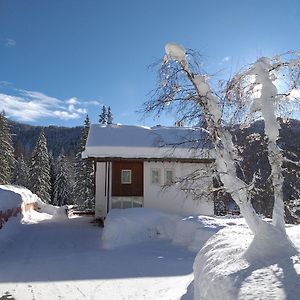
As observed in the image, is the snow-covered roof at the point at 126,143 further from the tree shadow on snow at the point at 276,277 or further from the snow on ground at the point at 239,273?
the tree shadow on snow at the point at 276,277

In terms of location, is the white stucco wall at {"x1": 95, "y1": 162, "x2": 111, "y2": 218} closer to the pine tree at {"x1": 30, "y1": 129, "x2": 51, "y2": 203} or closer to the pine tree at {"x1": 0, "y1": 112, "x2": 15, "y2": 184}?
the pine tree at {"x1": 0, "y1": 112, "x2": 15, "y2": 184}

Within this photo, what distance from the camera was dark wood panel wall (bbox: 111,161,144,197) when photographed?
23000 mm

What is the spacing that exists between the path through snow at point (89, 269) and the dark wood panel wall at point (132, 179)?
588 cm

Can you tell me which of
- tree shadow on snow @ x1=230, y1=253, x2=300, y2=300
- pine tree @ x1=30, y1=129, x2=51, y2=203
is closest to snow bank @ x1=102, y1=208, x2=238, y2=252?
tree shadow on snow @ x1=230, y1=253, x2=300, y2=300

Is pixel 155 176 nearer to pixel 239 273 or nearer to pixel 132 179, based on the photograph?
pixel 132 179

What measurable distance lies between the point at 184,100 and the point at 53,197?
175 feet

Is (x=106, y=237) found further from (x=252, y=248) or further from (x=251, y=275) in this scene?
(x=251, y=275)

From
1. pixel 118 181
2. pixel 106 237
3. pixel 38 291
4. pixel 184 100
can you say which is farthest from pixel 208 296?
pixel 118 181

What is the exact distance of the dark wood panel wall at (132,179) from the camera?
→ 75.5 ft

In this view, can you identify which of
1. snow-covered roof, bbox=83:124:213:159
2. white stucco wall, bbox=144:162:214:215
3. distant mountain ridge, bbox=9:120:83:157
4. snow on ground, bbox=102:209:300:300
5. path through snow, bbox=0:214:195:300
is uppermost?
distant mountain ridge, bbox=9:120:83:157

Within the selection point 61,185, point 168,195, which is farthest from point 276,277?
point 61,185

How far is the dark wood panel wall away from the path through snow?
19.3 feet

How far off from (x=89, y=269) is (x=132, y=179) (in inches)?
476

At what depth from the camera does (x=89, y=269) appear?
11.3m
